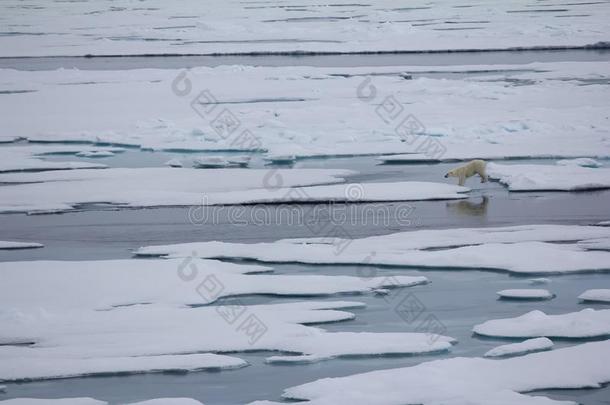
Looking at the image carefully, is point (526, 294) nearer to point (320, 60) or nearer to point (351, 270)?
point (351, 270)

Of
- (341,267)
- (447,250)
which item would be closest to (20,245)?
(341,267)

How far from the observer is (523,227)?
7.76 m

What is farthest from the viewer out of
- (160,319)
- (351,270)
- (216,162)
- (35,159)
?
(35,159)

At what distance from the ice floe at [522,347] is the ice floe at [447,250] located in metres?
1.37

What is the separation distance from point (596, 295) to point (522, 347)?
105cm

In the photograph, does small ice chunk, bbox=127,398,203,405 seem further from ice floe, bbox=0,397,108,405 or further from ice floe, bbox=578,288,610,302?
ice floe, bbox=578,288,610,302

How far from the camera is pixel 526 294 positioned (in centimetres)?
617

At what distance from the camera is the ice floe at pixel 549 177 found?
358 inches

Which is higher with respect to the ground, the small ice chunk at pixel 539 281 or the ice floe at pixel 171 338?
the small ice chunk at pixel 539 281

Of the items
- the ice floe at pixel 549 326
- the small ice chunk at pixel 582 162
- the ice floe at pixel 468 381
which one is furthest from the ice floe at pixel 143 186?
the ice floe at pixel 468 381

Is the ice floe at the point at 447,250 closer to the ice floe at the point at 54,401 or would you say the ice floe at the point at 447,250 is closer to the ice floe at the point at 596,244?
the ice floe at the point at 596,244

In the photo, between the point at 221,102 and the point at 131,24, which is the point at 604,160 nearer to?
the point at 221,102

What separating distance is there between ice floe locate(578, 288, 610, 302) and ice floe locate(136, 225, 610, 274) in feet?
1.61

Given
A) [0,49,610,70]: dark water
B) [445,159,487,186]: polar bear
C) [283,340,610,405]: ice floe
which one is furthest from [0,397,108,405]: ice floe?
A: [0,49,610,70]: dark water
